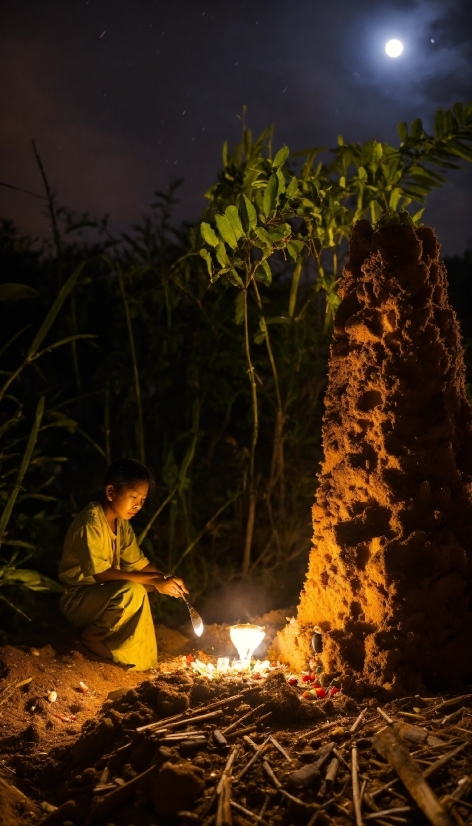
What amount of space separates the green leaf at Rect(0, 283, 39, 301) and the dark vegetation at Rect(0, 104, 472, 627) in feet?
2.35

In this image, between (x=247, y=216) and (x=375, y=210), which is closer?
(x=247, y=216)

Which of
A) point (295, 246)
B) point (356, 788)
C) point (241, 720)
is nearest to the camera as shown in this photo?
point (356, 788)

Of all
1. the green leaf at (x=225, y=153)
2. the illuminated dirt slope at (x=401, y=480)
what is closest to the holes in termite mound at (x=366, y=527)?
the illuminated dirt slope at (x=401, y=480)

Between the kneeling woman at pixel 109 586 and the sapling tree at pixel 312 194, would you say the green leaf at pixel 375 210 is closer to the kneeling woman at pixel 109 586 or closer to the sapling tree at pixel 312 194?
the sapling tree at pixel 312 194

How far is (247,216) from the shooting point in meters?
3.52

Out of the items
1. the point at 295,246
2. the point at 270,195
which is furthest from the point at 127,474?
the point at 270,195

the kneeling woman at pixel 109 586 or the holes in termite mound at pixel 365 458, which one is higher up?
the holes in termite mound at pixel 365 458

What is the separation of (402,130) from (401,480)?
2225 mm

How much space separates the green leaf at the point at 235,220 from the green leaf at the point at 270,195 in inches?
6.3

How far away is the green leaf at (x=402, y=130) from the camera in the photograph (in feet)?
12.8

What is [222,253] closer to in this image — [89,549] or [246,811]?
[89,549]

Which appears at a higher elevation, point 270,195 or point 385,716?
point 270,195

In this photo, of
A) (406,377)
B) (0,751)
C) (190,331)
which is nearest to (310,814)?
(0,751)

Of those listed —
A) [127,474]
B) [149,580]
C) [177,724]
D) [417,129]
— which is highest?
[417,129]
